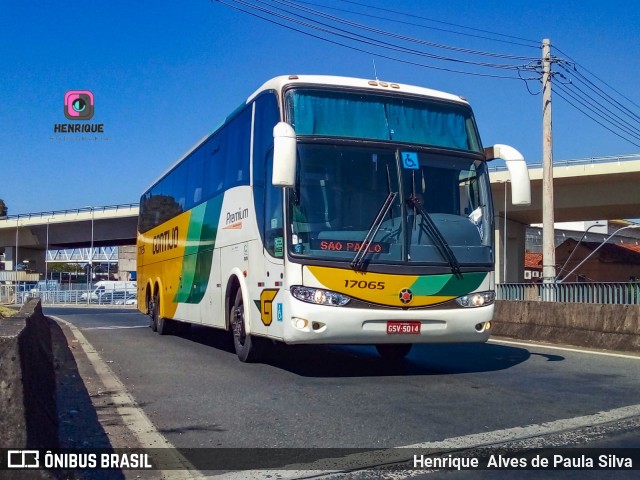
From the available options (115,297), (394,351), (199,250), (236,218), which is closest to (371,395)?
(394,351)

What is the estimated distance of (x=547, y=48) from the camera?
22.3 meters

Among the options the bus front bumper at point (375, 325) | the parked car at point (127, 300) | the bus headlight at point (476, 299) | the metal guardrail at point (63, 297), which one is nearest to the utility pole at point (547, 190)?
the bus headlight at point (476, 299)

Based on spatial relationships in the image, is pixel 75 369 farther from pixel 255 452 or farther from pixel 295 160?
pixel 255 452

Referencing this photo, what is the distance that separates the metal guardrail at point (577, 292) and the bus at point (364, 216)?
4993mm

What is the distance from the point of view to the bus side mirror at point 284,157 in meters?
8.53

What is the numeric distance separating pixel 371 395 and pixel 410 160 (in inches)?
120

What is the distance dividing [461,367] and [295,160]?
12.8ft

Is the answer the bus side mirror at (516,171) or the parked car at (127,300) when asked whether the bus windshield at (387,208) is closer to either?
the bus side mirror at (516,171)

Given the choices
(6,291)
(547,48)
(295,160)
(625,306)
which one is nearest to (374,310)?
(295,160)

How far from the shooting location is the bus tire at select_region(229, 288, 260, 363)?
35.1 feet

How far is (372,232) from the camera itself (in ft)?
29.4

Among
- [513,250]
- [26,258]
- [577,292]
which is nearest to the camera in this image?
[577,292]

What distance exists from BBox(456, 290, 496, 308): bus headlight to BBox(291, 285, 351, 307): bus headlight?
1638 mm

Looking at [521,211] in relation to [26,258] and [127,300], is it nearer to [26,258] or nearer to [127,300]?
[127,300]
